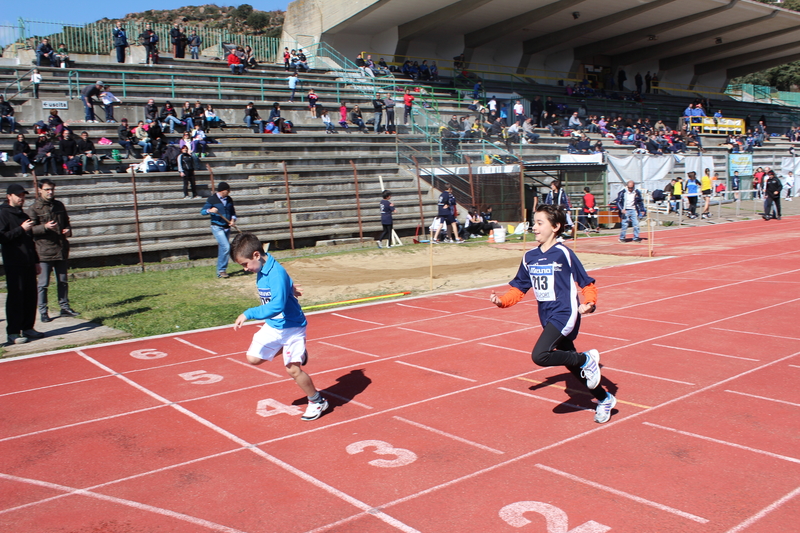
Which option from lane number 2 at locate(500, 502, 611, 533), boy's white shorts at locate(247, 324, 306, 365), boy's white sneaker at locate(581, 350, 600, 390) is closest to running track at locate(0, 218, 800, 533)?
lane number 2 at locate(500, 502, 611, 533)

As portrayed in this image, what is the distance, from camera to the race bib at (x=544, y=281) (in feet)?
17.9

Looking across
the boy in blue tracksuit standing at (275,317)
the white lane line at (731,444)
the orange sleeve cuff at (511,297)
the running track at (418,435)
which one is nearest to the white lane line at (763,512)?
the running track at (418,435)

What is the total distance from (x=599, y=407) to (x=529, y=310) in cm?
501

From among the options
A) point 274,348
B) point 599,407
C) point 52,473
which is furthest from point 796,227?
point 52,473

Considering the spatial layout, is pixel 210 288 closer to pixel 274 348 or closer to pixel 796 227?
pixel 274 348

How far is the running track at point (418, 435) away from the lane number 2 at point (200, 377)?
1.4 inches

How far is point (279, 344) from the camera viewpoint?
225 inches

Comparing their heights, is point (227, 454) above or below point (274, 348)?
below

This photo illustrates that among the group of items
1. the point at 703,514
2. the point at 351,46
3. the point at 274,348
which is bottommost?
the point at 703,514

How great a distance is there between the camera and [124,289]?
13.7m

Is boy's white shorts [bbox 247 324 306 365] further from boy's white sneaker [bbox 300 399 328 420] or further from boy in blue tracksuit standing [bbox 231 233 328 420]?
boy's white sneaker [bbox 300 399 328 420]

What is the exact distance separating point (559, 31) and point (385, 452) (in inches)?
1737

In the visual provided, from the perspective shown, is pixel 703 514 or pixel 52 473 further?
pixel 52 473

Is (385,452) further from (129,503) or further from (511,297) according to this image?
(129,503)
